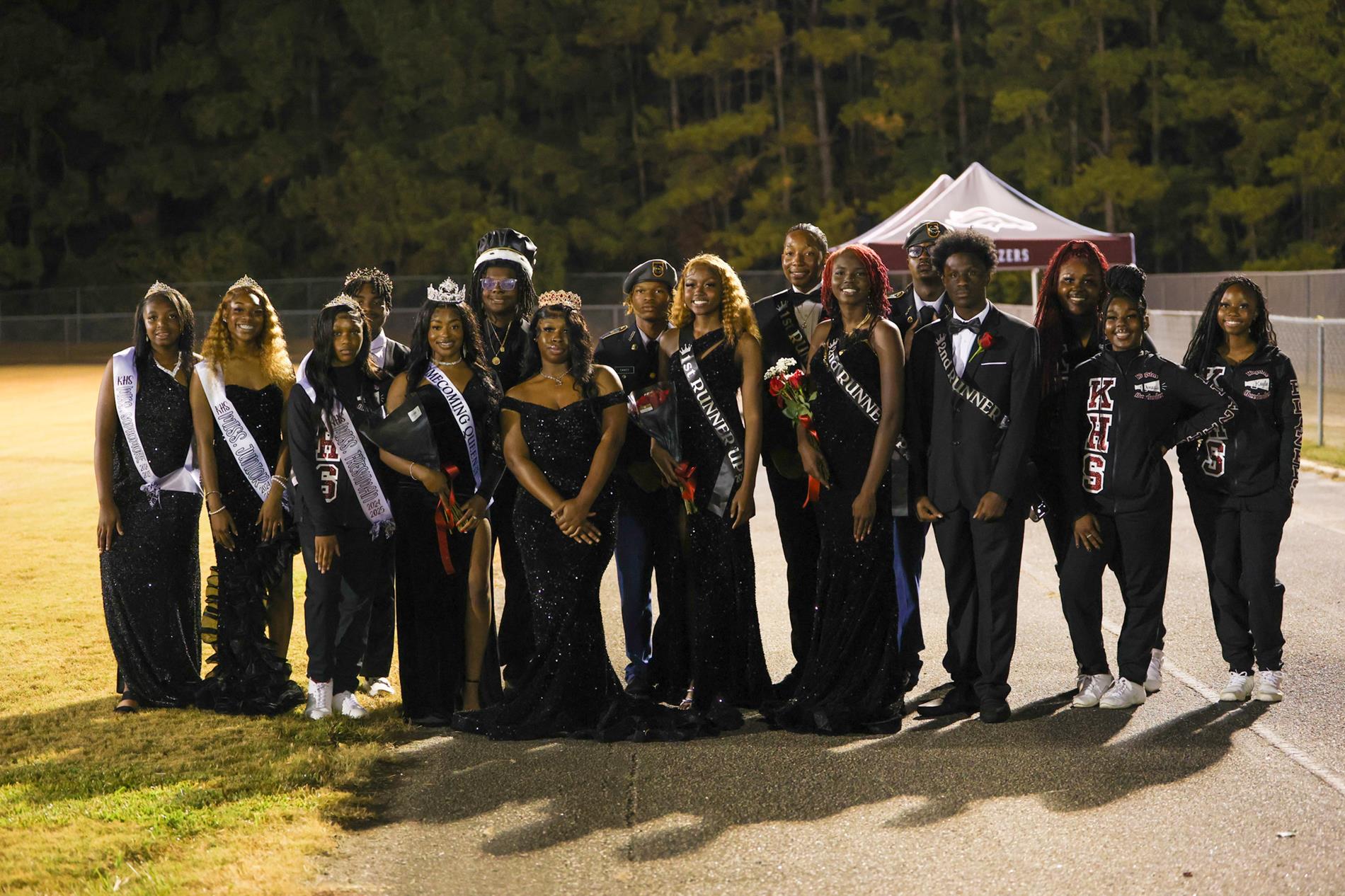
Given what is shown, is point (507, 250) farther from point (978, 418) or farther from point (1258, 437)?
point (1258, 437)

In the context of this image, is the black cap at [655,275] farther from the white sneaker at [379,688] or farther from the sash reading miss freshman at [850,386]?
the white sneaker at [379,688]

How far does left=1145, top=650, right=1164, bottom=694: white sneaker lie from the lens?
643cm

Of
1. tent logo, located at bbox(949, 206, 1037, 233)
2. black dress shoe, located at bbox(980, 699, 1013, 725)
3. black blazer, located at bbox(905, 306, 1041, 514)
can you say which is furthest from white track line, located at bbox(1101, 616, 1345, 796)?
tent logo, located at bbox(949, 206, 1037, 233)

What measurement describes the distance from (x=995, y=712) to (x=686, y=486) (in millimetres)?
1553

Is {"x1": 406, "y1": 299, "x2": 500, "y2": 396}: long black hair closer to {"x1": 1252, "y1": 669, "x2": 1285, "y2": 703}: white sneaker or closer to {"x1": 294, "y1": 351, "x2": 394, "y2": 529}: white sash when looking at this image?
{"x1": 294, "y1": 351, "x2": 394, "y2": 529}: white sash

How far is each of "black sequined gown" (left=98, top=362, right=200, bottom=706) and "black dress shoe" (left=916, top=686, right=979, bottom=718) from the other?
318 cm

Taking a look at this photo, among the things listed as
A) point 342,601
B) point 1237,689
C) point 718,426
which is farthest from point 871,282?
point 342,601

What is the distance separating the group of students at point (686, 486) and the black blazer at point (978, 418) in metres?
0.01

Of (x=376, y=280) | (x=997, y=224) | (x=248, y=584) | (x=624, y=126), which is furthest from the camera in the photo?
(x=624, y=126)

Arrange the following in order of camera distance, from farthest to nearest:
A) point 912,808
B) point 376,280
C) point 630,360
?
1. point 376,280
2. point 630,360
3. point 912,808

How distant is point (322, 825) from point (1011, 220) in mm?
16818

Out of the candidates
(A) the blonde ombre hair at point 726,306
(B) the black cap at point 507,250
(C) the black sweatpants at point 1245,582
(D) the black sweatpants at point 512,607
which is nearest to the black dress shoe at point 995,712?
(C) the black sweatpants at point 1245,582

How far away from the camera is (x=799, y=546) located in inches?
249

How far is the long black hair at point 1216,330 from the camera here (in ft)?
20.7
